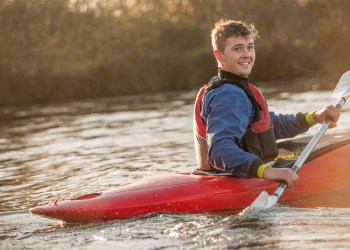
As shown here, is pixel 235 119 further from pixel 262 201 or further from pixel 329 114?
pixel 329 114

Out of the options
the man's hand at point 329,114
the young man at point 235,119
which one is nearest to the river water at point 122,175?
the young man at point 235,119

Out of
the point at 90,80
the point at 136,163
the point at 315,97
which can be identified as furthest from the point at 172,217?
the point at 90,80

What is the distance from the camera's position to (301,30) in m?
24.2

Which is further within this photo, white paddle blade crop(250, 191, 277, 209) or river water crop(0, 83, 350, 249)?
white paddle blade crop(250, 191, 277, 209)

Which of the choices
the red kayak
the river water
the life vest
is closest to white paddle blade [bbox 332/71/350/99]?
the red kayak

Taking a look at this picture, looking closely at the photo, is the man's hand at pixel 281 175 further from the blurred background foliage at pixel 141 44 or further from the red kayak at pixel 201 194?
the blurred background foliage at pixel 141 44

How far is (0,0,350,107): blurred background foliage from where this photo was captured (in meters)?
20.7

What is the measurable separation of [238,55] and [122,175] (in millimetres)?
2555

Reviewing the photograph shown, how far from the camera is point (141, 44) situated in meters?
23.2

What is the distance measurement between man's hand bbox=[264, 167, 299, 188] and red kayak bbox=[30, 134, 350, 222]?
30 centimetres

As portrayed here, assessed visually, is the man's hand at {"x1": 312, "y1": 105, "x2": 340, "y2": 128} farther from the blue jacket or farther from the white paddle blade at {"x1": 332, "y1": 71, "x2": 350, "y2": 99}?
the blue jacket

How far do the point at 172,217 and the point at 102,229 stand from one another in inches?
18.4

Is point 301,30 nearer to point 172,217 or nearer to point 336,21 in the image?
point 336,21

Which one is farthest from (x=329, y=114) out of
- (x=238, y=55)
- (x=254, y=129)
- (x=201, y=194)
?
(x=201, y=194)
